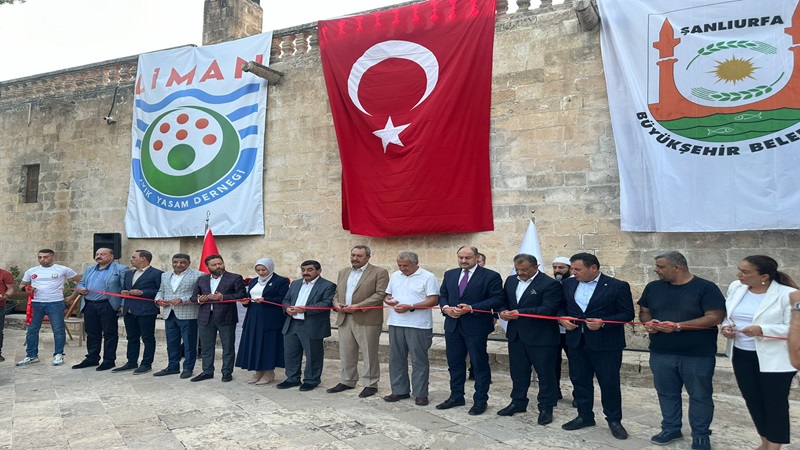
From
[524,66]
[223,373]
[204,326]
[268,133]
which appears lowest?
[223,373]

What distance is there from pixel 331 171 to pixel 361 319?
4.23 m

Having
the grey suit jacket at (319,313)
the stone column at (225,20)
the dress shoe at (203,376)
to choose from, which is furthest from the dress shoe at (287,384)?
the stone column at (225,20)

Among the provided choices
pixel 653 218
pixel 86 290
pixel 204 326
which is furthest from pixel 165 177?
pixel 653 218

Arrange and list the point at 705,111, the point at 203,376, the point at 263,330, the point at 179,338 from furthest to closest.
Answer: the point at 179,338
the point at 705,111
the point at 203,376
the point at 263,330

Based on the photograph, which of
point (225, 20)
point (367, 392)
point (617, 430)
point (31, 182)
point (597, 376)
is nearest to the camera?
point (617, 430)

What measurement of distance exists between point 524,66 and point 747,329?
5.39 m

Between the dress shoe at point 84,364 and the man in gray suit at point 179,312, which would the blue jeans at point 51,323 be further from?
the man in gray suit at point 179,312

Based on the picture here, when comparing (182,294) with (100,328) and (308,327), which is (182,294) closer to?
(100,328)

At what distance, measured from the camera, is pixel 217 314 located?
643 centimetres

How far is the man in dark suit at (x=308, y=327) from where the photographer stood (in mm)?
6027

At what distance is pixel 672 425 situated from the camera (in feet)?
13.9

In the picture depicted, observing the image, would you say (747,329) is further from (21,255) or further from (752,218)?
(21,255)

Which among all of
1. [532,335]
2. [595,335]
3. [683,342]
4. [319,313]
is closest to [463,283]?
[532,335]

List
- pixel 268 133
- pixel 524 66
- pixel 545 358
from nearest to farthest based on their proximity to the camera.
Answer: pixel 545 358 < pixel 524 66 < pixel 268 133
